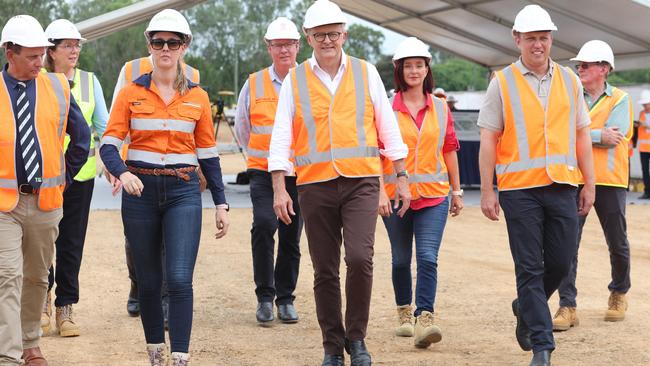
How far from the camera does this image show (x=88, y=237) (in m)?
13.5

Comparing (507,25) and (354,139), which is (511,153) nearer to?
(354,139)

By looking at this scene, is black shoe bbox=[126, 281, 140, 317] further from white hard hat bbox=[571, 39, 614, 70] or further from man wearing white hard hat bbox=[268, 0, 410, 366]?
white hard hat bbox=[571, 39, 614, 70]

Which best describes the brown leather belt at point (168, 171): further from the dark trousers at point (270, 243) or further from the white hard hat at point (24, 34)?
the dark trousers at point (270, 243)

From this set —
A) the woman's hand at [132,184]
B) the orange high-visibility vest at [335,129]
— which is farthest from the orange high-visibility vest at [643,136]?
the woman's hand at [132,184]

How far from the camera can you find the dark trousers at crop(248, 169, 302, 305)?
26.2 ft

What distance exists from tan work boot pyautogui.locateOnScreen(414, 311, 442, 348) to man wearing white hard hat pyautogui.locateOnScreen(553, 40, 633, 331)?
1101mm

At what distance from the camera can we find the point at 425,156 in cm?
738

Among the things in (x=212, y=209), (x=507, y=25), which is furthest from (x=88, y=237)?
(x=507, y=25)

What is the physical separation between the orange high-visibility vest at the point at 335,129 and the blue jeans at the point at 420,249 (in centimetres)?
113

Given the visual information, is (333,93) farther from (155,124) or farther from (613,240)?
(613,240)

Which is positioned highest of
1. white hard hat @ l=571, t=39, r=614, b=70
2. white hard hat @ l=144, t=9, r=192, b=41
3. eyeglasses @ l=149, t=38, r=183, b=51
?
white hard hat @ l=144, t=9, r=192, b=41

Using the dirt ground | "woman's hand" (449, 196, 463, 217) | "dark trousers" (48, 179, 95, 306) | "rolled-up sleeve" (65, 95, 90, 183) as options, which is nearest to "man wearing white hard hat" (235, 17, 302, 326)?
the dirt ground

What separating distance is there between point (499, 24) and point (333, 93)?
1679 cm

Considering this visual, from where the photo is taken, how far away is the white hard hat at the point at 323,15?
20.0 feet
